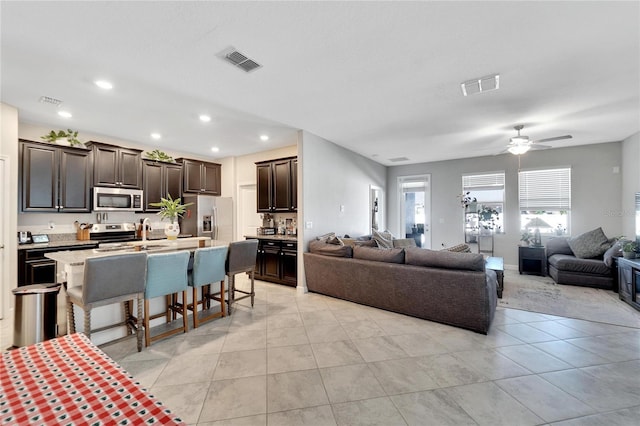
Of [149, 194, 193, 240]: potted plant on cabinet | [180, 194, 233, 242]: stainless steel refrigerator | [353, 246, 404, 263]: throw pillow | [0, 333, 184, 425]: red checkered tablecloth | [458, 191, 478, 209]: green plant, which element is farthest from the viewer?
[458, 191, 478, 209]: green plant

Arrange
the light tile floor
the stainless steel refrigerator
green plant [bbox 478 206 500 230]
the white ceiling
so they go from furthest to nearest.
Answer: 1. green plant [bbox 478 206 500 230]
2. the stainless steel refrigerator
3. the white ceiling
4. the light tile floor

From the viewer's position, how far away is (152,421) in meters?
0.66

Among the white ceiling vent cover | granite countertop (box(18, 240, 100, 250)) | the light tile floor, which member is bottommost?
the light tile floor

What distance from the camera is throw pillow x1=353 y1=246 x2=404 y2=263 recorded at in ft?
12.4

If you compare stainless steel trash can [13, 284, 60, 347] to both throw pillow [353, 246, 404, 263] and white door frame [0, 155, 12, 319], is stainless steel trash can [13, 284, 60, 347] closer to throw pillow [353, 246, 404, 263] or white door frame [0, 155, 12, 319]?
white door frame [0, 155, 12, 319]

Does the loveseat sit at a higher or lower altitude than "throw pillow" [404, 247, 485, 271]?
lower

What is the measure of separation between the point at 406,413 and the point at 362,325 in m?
1.48

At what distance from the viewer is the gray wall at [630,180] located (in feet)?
16.1

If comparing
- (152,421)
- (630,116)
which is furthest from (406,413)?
(630,116)

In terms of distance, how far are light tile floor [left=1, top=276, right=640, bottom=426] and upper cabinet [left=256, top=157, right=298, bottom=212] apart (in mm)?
2541

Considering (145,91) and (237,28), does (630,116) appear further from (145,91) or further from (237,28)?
(145,91)

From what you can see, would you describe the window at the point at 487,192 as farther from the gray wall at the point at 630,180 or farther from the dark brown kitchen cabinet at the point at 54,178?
the dark brown kitchen cabinet at the point at 54,178

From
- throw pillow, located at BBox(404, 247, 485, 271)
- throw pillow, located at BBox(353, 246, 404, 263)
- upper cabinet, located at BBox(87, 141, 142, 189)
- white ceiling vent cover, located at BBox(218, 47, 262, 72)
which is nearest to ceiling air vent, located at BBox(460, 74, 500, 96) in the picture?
throw pillow, located at BBox(404, 247, 485, 271)

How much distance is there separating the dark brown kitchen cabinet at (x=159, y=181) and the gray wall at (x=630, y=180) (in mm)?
8854
